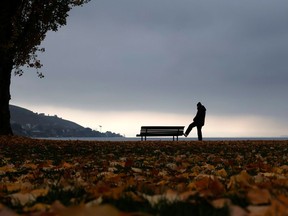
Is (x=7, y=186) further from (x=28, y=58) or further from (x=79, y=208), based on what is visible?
(x=28, y=58)

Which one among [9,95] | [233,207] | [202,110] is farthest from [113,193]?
[9,95]

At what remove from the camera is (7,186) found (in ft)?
14.5

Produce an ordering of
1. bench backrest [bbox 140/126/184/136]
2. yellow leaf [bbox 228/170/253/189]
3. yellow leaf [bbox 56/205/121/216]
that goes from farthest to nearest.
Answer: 1. bench backrest [bbox 140/126/184/136]
2. yellow leaf [bbox 228/170/253/189]
3. yellow leaf [bbox 56/205/121/216]

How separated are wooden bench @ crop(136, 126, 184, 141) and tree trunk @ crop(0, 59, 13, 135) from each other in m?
8.36

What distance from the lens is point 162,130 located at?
25.1 meters

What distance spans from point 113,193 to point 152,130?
2172cm

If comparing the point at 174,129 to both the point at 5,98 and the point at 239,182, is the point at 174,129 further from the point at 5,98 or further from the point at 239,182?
the point at 239,182

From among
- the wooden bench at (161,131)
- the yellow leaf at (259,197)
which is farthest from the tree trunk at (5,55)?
the yellow leaf at (259,197)

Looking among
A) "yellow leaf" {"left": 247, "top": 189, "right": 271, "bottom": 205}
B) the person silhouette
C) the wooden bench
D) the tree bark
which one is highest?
the tree bark

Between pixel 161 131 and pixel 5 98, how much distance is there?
999cm

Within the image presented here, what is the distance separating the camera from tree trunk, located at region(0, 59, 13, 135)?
2405 cm

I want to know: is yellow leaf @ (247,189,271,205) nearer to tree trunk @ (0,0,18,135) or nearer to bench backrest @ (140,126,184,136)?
tree trunk @ (0,0,18,135)

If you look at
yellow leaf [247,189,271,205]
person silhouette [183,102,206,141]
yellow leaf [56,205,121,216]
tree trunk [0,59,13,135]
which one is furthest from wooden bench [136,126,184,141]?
yellow leaf [56,205,121,216]

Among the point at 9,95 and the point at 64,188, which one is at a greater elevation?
the point at 9,95
